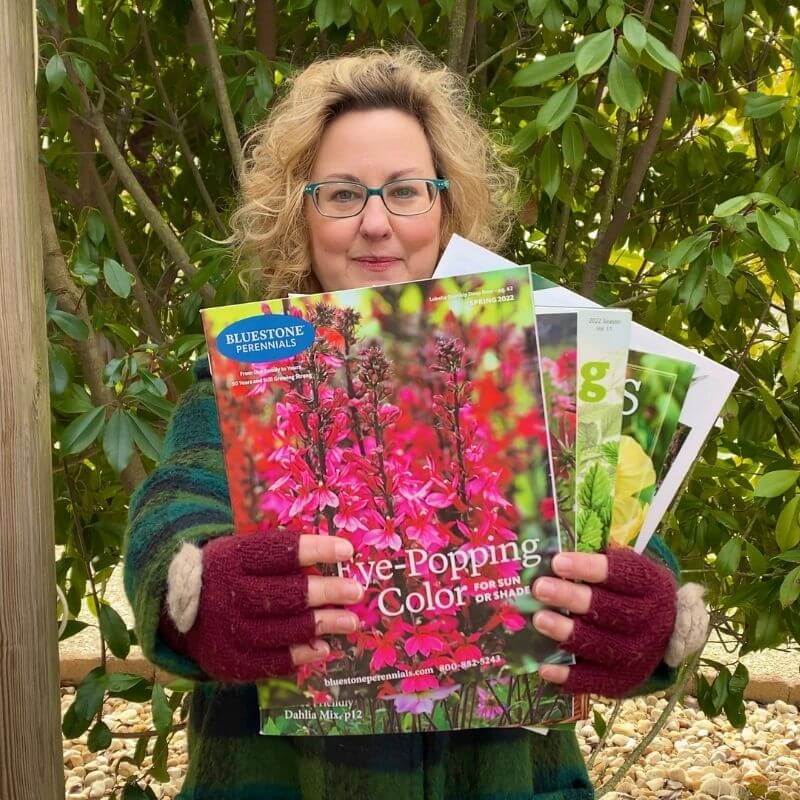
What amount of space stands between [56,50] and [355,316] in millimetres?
1117

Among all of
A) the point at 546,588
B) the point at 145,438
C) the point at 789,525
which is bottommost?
the point at 789,525

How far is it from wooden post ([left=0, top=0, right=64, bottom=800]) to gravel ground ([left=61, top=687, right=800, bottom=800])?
1939 millimetres

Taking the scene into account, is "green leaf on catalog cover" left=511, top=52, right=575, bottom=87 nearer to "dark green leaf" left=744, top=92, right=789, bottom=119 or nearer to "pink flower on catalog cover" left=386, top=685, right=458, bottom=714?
"dark green leaf" left=744, top=92, right=789, bottom=119

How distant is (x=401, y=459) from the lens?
1098mm

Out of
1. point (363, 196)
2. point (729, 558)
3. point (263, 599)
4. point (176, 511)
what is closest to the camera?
point (263, 599)

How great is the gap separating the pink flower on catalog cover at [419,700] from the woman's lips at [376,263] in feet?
1.73

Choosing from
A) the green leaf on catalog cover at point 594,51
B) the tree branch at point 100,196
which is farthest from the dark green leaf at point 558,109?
the tree branch at point 100,196

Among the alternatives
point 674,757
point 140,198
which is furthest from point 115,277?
point 674,757

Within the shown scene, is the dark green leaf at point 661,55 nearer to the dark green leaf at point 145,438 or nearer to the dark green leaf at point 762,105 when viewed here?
the dark green leaf at point 762,105

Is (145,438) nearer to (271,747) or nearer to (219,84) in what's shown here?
(271,747)

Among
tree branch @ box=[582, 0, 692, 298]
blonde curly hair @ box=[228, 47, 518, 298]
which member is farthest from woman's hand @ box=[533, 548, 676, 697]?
tree branch @ box=[582, 0, 692, 298]

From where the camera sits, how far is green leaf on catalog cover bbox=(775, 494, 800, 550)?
1.74 meters

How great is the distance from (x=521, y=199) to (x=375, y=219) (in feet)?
2.46

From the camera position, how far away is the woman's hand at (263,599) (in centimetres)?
107
